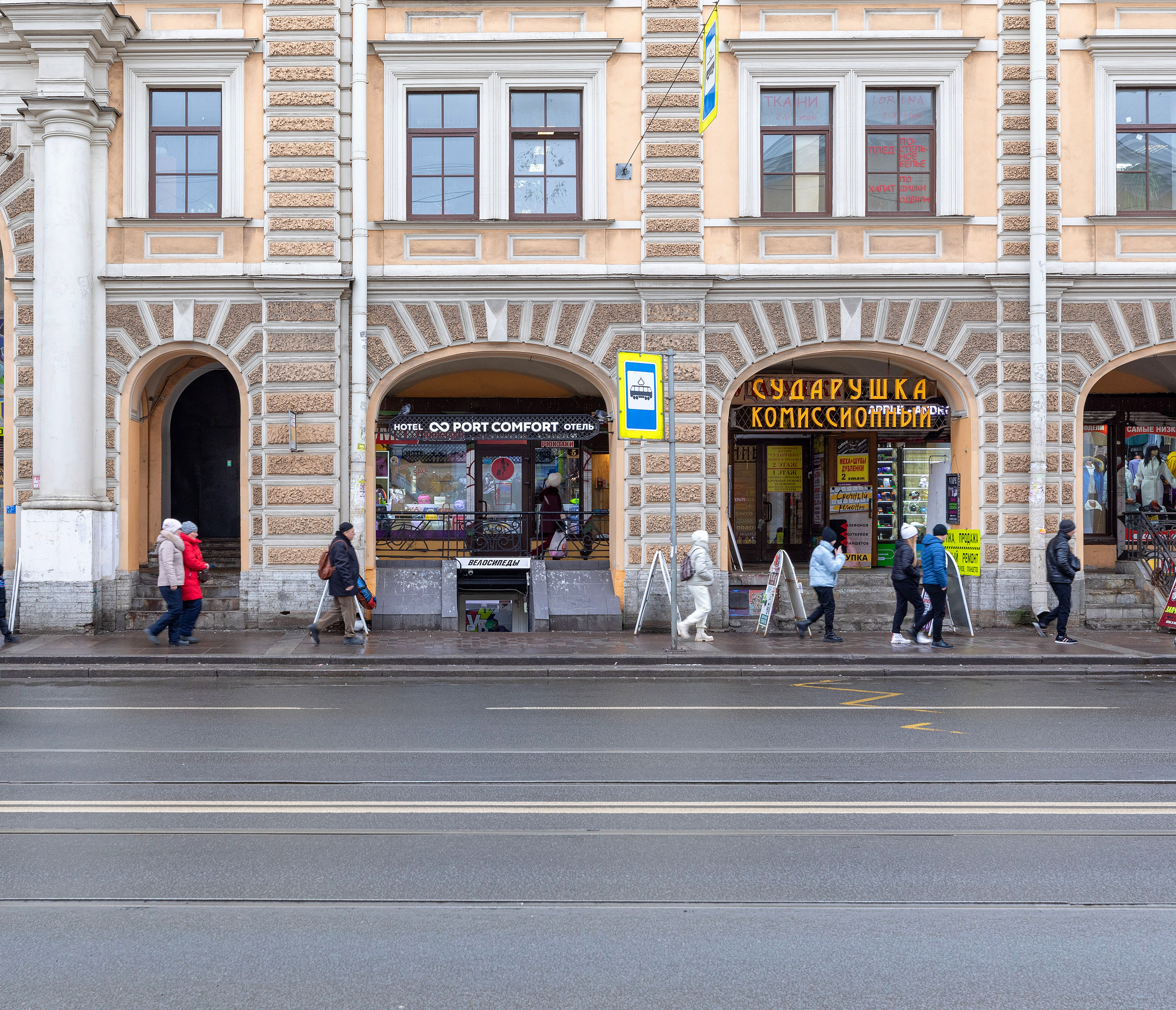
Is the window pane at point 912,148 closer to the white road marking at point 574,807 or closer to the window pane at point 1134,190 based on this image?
the window pane at point 1134,190

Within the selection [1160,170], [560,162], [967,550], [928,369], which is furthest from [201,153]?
[1160,170]

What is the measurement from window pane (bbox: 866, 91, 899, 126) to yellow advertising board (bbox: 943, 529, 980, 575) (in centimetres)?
660

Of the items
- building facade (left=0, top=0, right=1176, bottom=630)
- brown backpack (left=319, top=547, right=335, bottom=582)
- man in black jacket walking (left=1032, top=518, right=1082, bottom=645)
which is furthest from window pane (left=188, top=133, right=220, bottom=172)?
man in black jacket walking (left=1032, top=518, right=1082, bottom=645)

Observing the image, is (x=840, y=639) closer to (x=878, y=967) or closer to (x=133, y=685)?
(x=133, y=685)

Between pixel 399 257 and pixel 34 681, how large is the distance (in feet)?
27.1

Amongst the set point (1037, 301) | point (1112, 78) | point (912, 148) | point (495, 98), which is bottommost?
point (1037, 301)

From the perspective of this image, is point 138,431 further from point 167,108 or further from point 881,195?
point 881,195

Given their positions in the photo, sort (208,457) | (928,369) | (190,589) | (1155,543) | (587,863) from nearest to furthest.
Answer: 1. (587,863)
2. (190,589)
3. (928,369)
4. (1155,543)
5. (208,457)

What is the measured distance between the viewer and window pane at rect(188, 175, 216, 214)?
58.8 feet

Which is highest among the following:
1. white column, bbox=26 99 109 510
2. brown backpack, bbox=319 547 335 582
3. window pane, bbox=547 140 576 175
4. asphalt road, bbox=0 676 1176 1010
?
window pane, bbox=547 140 576 175

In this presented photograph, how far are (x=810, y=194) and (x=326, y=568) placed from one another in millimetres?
9516

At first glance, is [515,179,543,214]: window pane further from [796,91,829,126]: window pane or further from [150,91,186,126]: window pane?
[150,91,186,126]: window pane

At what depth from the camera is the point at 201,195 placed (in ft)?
58.8

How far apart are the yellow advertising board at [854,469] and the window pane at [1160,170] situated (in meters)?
6.10
